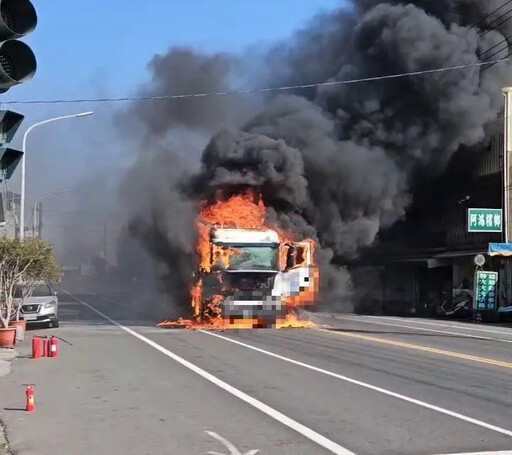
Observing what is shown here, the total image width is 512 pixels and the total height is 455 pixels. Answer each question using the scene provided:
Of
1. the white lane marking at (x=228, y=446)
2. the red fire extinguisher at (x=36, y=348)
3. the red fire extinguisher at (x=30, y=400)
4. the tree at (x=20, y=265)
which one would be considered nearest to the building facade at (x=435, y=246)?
the tree at (x=20, y=265)

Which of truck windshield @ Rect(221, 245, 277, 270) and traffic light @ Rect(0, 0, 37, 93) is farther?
truck windshield @ Rect(221, 245, 277, 270)

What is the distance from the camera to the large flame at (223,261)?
21.1m

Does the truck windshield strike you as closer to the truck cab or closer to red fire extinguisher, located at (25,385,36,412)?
the truck cab

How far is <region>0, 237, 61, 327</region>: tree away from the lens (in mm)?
17109

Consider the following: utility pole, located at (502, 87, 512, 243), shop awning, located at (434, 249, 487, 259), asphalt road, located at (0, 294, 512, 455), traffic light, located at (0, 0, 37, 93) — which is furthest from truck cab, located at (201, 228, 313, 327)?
traffic light, located at (0, 0, 37, 93)

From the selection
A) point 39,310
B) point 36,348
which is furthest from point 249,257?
point 36,348

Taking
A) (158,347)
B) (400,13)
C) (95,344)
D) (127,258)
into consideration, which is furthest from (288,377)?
(127,258)

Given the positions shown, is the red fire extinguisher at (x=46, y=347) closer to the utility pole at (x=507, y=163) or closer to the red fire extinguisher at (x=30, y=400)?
the red fire extinguisher at (x=30, y=400)

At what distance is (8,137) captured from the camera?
5.54m

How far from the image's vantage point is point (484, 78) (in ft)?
105

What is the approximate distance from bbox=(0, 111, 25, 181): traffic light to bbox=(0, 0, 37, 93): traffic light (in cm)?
77

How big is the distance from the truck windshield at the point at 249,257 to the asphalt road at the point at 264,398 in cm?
389

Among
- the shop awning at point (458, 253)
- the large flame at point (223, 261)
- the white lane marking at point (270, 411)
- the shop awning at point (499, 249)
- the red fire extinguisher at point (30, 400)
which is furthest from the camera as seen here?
the shop awning at point (458, 253)

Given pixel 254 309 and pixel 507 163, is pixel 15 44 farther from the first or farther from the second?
pixel 507 163
